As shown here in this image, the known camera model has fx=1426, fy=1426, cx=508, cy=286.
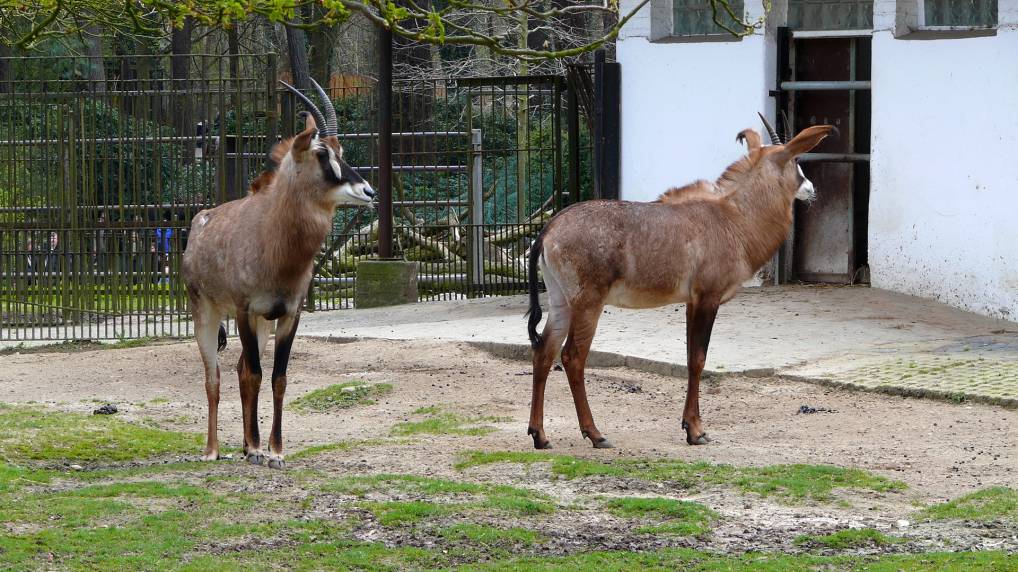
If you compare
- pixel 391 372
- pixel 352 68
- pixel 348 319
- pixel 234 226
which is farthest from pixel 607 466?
pixel 352 68

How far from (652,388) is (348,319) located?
5238 millimetres

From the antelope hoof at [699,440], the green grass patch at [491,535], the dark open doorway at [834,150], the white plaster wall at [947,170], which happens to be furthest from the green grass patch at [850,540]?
the dark open doorway at [834,150]

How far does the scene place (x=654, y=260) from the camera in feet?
28.8

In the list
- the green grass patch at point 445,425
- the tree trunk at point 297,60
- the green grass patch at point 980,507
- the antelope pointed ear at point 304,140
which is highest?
the tree trunk at point 297,60

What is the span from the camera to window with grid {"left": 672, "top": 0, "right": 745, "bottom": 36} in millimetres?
15914

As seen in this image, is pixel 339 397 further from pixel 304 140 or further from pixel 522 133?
pixel 522 133

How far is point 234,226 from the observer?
8.47m

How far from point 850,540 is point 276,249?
3670mm

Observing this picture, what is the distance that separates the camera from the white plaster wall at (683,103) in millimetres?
15555

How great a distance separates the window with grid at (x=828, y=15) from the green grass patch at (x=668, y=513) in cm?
1010

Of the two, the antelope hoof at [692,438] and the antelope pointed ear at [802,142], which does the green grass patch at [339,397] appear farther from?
the antelope pointed ear at [802,142]

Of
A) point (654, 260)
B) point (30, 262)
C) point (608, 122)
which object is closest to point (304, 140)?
point (654, 260)

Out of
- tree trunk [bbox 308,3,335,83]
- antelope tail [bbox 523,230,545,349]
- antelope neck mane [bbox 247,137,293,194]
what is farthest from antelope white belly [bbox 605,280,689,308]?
tree trunk [bbox 308,3,335,83]

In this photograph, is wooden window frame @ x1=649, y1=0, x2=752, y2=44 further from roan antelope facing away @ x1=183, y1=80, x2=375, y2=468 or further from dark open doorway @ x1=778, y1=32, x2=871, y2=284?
roan antelope facing away @ x1=183, y1=80, x2=375, y2=468
